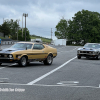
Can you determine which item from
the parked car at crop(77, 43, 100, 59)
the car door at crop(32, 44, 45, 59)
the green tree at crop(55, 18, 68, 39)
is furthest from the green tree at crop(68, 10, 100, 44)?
the car door at crop(32, 44, 45, 59)

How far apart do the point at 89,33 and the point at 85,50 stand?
243 feet

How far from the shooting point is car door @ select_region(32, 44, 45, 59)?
16.4m

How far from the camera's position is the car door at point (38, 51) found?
16380 millimetres

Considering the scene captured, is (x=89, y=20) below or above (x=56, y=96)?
above

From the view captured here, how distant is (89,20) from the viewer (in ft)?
316

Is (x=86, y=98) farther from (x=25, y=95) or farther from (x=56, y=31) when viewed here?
(x=56, y=31)

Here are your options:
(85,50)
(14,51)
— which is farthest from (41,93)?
(85,50)

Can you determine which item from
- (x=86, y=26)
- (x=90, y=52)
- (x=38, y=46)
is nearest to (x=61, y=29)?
(x=86, y=26)

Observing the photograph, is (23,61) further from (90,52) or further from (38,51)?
(90,52)

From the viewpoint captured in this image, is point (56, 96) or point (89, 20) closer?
point (56, 96)

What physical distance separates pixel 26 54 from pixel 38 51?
3.79 feet

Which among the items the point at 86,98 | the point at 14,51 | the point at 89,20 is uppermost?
the point at 89,20

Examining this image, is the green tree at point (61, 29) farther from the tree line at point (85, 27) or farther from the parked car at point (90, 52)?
the parked car at point (90, 52)

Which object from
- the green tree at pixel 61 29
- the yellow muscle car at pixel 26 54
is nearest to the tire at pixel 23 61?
the yellow muscle car at pixel 26 54
